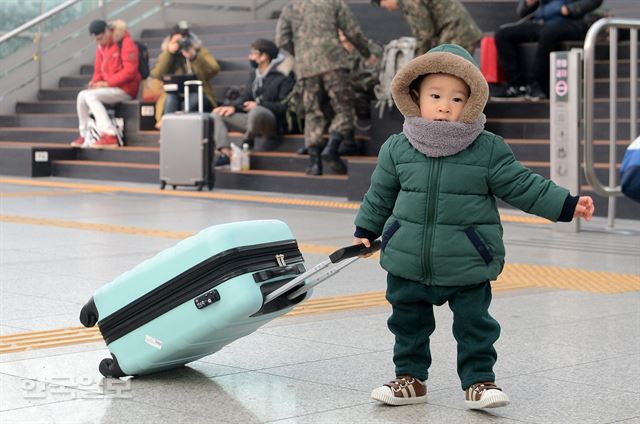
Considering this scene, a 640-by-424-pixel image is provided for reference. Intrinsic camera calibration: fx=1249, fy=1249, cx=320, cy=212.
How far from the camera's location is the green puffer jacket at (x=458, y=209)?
3887 millimetres

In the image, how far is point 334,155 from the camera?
44.3 feet

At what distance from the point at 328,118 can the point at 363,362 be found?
943cm

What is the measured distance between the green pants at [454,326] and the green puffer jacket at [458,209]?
0.06m

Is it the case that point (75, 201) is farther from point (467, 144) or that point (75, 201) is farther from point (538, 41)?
point (467, 144)

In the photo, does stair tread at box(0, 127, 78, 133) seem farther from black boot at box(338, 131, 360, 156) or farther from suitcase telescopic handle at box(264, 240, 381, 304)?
suitcase telescopic handle at box(264, 240, 381, 304)

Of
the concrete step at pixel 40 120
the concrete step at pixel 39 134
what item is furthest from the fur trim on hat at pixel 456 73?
the concrete step at pixel 40 120

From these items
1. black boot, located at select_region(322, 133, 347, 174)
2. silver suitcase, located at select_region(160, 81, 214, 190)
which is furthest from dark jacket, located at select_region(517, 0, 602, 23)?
silver suitcase, located at select_region(160, 81, 214, 190)

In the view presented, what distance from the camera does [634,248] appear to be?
28.5 ft

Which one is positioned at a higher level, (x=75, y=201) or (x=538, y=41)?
(x=538, y=41)

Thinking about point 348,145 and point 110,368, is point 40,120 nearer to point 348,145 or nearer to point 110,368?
point 348,145

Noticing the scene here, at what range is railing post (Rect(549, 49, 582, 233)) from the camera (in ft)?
31.8

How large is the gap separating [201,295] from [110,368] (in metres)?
0.49

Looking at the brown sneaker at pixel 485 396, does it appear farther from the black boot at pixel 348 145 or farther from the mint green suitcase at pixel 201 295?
the black boot at pixel 348 145

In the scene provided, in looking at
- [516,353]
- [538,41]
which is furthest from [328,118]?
[516,353]
